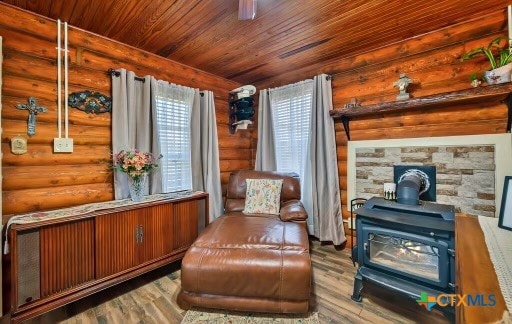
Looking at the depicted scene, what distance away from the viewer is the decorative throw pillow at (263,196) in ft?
8.08

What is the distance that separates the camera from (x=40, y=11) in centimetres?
169

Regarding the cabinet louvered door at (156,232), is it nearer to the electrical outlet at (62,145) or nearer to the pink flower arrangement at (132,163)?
the pink flower arrangement at (132,163)

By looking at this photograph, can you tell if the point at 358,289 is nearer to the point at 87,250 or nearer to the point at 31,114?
the point at 87,250

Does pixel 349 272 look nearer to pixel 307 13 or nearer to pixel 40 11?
pixel 307 13

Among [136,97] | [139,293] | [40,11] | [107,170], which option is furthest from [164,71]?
[139,293]

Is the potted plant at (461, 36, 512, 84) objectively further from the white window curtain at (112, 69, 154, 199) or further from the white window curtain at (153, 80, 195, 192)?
the white window curtain at (112, 69, 154, 199)

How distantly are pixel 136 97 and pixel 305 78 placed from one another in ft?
6.57

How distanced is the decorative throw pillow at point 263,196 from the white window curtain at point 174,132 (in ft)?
2.50

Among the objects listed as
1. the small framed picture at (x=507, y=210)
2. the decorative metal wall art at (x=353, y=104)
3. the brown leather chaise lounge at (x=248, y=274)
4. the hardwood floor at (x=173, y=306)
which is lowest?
the hardwood floor at (x=173, y=306)

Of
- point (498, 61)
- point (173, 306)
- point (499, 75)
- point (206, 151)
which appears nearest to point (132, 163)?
point (206, 151)

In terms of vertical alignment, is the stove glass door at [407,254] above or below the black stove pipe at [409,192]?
below

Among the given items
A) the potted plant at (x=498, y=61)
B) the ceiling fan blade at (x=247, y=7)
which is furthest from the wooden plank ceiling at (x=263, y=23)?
the ceiling fan blade at (x=247, y=7)

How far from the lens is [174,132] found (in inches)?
100

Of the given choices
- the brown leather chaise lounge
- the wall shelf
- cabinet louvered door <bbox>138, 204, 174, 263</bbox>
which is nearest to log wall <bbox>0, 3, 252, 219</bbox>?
cabinet louvered door <bbox>138, 204, 174, 263</bbox>
